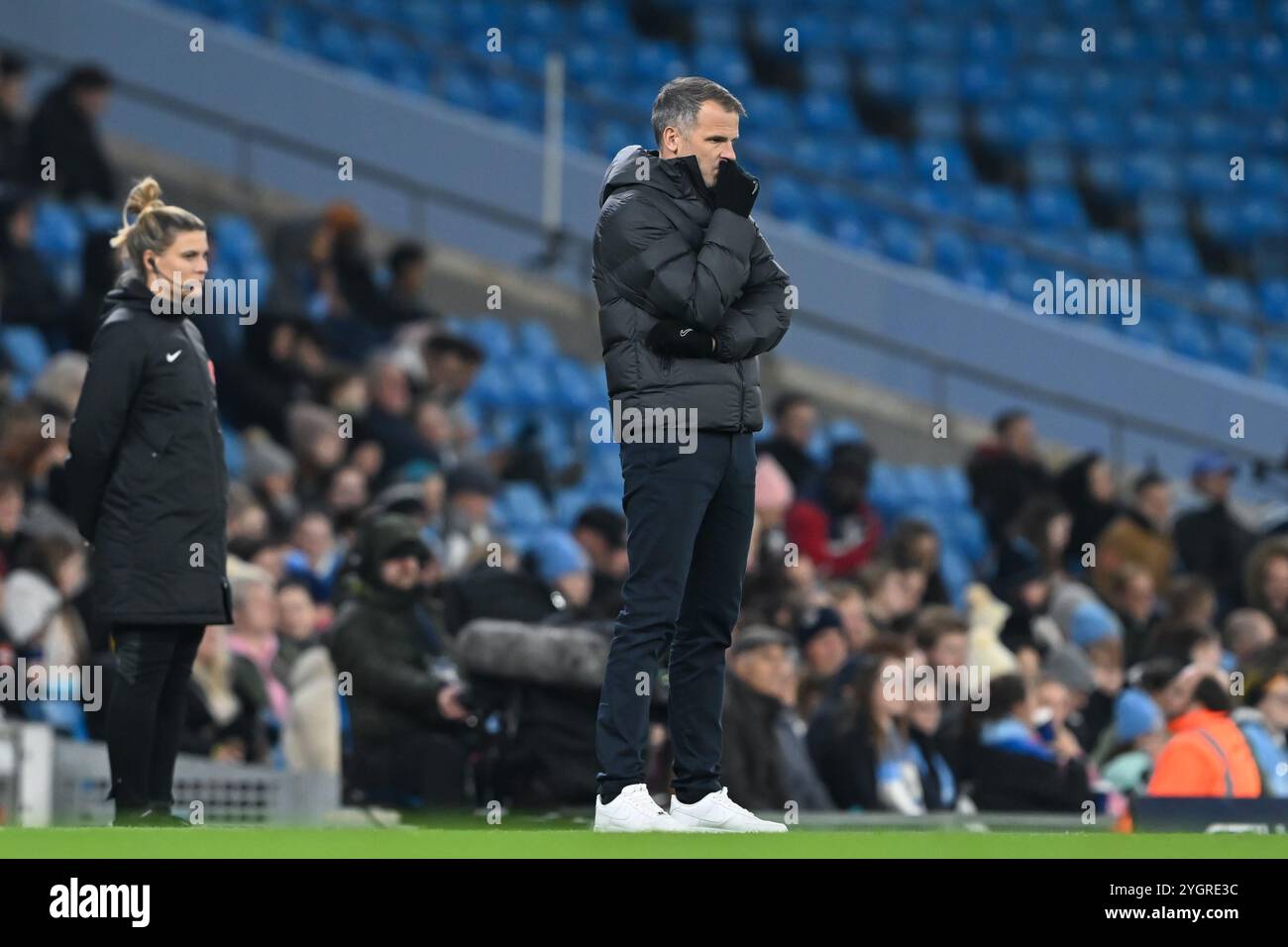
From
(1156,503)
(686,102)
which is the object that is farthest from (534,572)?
(1156,503)

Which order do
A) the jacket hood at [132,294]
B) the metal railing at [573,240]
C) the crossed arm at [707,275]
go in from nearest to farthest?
1. the crossed arm at [707,275]
2. the jacket hood at [132,294]
3. the metal railing at [573,240]

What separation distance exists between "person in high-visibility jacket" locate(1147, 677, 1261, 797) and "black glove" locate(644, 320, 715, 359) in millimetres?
3523

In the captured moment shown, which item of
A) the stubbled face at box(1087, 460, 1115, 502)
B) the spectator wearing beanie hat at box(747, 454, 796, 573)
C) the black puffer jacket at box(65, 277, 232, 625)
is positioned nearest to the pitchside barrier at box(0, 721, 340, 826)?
the black puffer jacket at box(65, 277, 232, 625)

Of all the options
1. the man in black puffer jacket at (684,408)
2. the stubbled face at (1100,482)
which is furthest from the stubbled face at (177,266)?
the stubbled face at (1100,482)

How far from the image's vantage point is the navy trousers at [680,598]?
19.7 feet

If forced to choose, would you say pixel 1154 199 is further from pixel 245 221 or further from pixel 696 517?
pixel 696 517

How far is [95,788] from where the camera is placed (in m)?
8.55

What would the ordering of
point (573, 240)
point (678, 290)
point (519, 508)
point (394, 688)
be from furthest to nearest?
point (573, 240)
point (519, 508)
point (394, 688)
point (678, 290)

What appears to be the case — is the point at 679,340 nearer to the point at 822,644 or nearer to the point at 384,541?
the point at 384,541

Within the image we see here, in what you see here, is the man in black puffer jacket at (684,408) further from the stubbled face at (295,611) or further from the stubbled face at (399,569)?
the stubbled face at (295,611)

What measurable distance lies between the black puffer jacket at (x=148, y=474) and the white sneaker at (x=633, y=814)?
132cm

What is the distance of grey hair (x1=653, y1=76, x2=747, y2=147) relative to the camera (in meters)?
6.12

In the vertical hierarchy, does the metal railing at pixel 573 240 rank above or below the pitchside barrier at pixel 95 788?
above

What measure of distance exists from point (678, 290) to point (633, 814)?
4.24 feet
